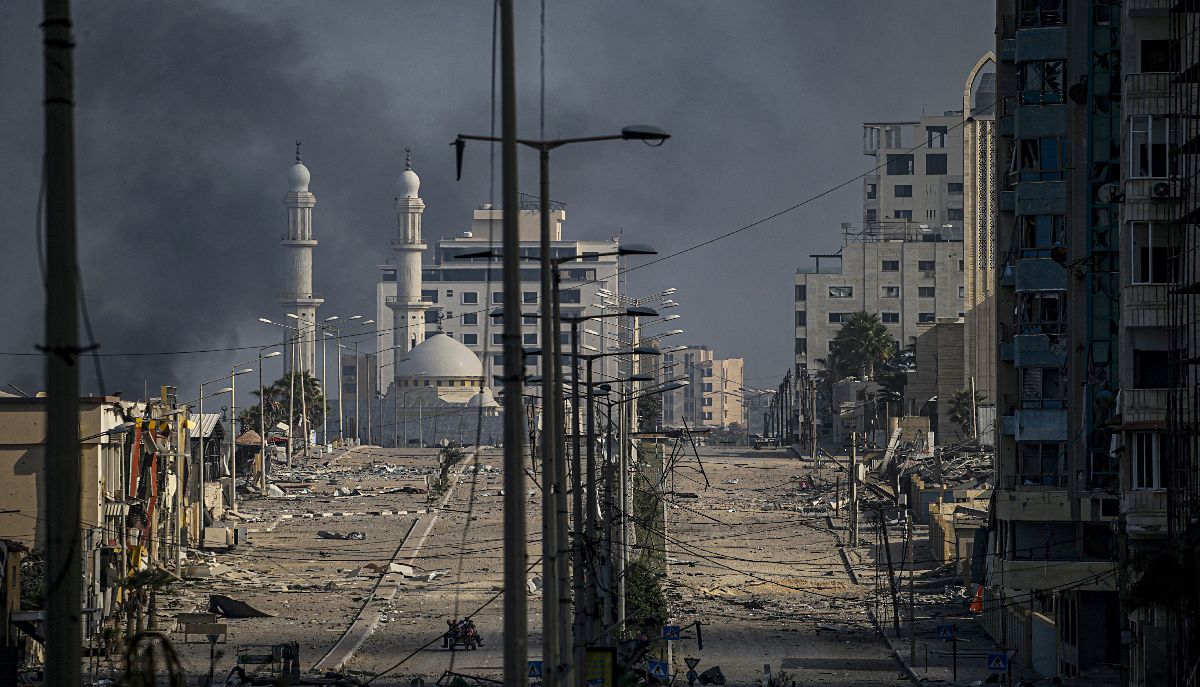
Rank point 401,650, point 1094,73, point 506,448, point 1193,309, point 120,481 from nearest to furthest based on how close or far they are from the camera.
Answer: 1. point 506,448
2. point 1193,309
3. point 1094,73
4. point 401,650
5. point 120,481

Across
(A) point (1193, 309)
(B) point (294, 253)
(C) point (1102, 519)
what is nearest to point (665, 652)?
(C) point (1102, 519)

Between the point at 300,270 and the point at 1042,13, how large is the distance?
136636 mm

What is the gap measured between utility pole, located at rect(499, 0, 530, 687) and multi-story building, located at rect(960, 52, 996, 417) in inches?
3709

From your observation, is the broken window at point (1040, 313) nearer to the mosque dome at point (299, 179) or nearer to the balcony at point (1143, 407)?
the balcony at point (1143, 407)

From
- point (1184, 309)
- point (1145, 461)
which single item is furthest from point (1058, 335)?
point (1184, 309)

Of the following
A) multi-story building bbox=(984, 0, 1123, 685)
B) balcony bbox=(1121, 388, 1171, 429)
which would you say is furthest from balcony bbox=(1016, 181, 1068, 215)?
balcony bbox=(1121, 388, 1171, 429)

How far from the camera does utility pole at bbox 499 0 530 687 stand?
17.2 meters

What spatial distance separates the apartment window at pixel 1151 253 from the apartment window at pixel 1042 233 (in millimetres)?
11492

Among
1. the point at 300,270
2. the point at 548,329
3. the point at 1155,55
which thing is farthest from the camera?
the point at 300,270

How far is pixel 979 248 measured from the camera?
136 metres

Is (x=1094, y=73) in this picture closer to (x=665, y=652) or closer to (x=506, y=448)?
(x=665, y=652)

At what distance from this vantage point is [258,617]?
5959 cm

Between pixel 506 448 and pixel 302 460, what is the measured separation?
116390 mm

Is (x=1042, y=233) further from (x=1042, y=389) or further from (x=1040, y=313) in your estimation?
(x=1042, y=389)
